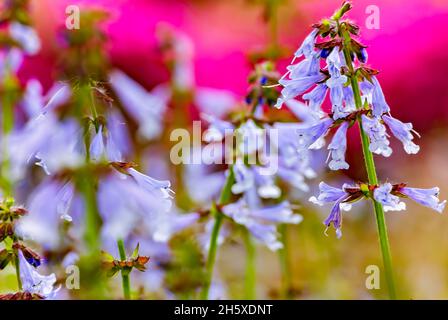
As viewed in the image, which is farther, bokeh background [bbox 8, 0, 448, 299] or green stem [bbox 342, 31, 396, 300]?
bokeh background [bbox 8, 0, 448, 299]

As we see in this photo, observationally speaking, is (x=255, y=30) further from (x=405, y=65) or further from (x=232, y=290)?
(x=232, y=290)

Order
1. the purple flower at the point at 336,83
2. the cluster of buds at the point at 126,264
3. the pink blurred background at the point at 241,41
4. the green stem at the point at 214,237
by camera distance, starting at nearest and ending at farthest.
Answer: the purple flower at the point at 336,83 < the cluster of buds at the point at 126,264 < the green stem at the point at 214,237 < the pink blurred background at the point at 241,41

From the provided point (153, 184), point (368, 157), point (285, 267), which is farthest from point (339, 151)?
point (285, 267)

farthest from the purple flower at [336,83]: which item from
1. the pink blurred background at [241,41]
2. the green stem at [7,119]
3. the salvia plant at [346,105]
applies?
the pink blurred background at [241,41]

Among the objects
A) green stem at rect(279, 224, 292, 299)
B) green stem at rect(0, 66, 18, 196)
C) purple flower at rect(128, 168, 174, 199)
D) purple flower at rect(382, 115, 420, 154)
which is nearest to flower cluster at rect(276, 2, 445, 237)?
purple flower at rect(382, 115, 420, 154)

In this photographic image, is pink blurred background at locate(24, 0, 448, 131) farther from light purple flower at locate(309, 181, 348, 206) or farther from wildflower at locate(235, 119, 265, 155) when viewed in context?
light purple flower at locate(309, 181, 348, 206)

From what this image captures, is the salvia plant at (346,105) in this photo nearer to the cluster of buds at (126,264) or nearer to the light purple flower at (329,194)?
the light purple flower at (329,194)
